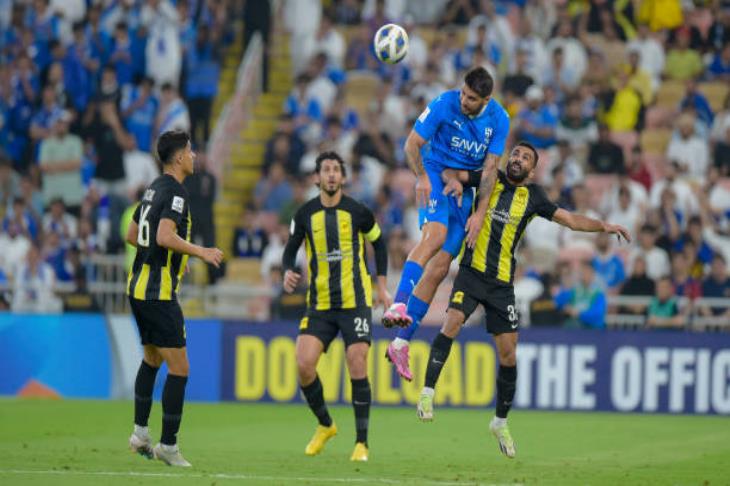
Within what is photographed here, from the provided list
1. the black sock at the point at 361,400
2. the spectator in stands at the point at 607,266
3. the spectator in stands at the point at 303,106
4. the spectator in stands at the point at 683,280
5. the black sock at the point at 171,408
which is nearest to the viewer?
the black sock at the point at 171,408

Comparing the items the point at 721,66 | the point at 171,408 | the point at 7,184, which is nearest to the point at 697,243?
the point at 721,66

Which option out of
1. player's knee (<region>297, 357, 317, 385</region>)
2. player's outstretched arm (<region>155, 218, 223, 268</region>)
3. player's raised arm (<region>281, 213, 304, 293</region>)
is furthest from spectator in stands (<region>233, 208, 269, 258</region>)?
player's outstretched arm (<region>155, 218, 223, 268</region>)

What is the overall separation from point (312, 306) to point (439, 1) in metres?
14.3

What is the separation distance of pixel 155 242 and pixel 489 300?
10.0ft

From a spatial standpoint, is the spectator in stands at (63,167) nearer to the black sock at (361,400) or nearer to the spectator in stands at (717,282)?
the spectator in stands at (717,282)

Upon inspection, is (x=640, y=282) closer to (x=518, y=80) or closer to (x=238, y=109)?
(x=518, y=80)

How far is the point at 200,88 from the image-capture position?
87.7 feet

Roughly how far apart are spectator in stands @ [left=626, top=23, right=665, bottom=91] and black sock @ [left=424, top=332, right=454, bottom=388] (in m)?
13.2

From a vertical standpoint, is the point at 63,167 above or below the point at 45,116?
below

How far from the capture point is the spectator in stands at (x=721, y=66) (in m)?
26.6

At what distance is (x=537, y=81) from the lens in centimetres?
2584

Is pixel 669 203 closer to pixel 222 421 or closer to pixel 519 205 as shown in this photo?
pixel 222 421

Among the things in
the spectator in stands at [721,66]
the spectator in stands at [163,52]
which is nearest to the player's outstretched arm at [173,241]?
the spectator in stands at [163,52]

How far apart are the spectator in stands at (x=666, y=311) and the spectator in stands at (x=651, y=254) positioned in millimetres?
1121
